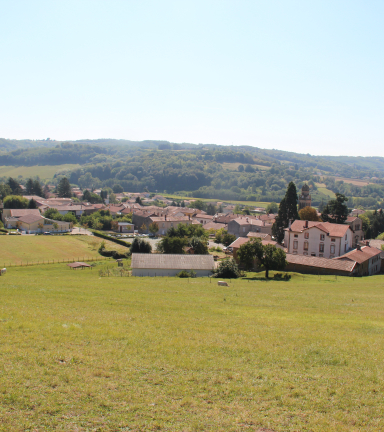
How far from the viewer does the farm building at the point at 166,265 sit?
41.5m

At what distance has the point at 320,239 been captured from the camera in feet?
178

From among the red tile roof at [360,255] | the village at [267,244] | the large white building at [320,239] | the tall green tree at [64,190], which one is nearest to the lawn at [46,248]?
the village at [267,244]

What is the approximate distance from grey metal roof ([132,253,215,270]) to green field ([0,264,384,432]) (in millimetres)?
20826

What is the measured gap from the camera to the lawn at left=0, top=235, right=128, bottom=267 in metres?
51.1

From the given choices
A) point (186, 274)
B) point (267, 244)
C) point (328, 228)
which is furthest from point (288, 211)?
point (186, 274)

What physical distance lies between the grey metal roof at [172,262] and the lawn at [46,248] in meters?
15.4

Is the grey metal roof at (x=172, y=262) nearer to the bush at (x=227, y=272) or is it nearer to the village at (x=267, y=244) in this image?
the village at (x=267, y=244)

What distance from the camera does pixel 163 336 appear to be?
14312 mm

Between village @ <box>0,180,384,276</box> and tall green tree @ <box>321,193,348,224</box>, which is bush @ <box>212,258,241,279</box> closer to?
village @ <box>0,180,384,276</box>

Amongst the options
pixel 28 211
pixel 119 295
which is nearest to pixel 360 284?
pixel 119 295

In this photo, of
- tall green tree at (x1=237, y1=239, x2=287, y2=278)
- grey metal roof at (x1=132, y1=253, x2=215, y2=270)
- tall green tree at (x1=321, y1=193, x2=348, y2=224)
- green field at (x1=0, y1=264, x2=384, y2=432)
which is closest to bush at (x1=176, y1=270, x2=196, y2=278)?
grey metal roof at (x1=132, y1=253, x2=215, y2=270)

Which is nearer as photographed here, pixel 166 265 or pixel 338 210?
pixel 166 265

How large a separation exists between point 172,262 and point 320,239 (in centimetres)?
2447

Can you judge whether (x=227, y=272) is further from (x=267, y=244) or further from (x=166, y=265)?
(x=166, y=265)
